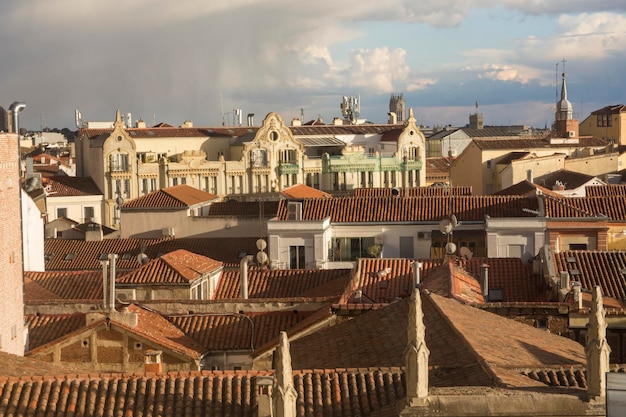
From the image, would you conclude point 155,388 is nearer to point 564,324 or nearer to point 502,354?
point 502,354

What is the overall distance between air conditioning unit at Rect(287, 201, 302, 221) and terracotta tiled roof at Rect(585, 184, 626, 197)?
Answer: 2095cm

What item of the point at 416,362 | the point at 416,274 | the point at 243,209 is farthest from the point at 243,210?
the point at 416,362

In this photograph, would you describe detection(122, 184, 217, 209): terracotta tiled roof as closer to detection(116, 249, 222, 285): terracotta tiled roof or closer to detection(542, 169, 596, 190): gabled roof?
detection(542, 169, 596, 190): gabled roof

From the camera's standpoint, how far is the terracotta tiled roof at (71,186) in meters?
108

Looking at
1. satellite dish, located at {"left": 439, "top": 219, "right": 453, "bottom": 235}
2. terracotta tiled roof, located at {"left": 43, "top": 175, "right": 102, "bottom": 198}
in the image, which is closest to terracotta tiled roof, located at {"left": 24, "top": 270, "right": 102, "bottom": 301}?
satellite dish, located at {"left": 439, "top": 219, "right": 453, "bottom": 235}

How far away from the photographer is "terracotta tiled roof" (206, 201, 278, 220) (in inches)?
3024

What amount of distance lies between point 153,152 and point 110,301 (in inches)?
3264

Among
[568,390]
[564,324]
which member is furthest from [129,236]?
[568,390]

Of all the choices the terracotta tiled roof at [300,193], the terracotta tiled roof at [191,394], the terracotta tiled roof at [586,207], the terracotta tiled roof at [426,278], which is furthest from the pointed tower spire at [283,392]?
the terracotta tiled roof at [300,193]

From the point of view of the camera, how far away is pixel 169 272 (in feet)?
149

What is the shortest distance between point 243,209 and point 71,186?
36.7m

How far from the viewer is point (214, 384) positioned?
2248 centimetres

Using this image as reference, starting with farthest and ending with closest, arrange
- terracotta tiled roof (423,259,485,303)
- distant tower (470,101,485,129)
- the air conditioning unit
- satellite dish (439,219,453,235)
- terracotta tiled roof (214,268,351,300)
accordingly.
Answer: distant tower (470,101,485,129) < the air conditioning unit < satellite dish (439,219,453,235) < terracotta tiled roof (214,268,351,300) < terracotta tiled roof (423,259,485,303)

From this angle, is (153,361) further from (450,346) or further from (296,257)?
(296,257)
